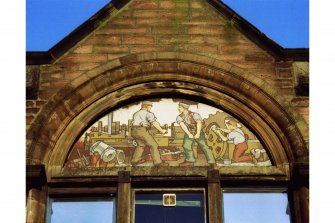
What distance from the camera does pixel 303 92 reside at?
1005cm

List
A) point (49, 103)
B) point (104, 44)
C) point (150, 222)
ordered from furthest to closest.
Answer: point (104, 44) → point (49, 103) → point (150, 222)

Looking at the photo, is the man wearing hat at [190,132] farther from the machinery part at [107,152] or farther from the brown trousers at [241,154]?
the machinery part at [107,152]

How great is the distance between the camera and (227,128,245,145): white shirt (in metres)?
9.91

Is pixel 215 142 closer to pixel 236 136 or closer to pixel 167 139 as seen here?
pixel 236 136

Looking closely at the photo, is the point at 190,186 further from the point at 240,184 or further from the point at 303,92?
the point at 303,92

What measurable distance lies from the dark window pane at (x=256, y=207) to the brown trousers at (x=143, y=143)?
0.99 meters

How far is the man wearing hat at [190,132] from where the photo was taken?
969 centimetres

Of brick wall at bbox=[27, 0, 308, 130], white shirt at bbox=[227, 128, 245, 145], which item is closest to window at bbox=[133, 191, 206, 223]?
white shirt at bbox=[227, 128, 245, 145]

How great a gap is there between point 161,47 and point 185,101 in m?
0.78

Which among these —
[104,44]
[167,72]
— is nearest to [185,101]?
[167,72]

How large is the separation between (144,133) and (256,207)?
5.60 ft

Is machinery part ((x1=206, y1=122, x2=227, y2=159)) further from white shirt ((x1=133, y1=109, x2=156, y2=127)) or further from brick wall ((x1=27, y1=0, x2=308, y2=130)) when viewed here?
brick wall ((x1=27, y1=0, x2=308, y2=130))

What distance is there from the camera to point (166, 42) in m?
10.5

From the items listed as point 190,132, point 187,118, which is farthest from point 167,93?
point 190,132
